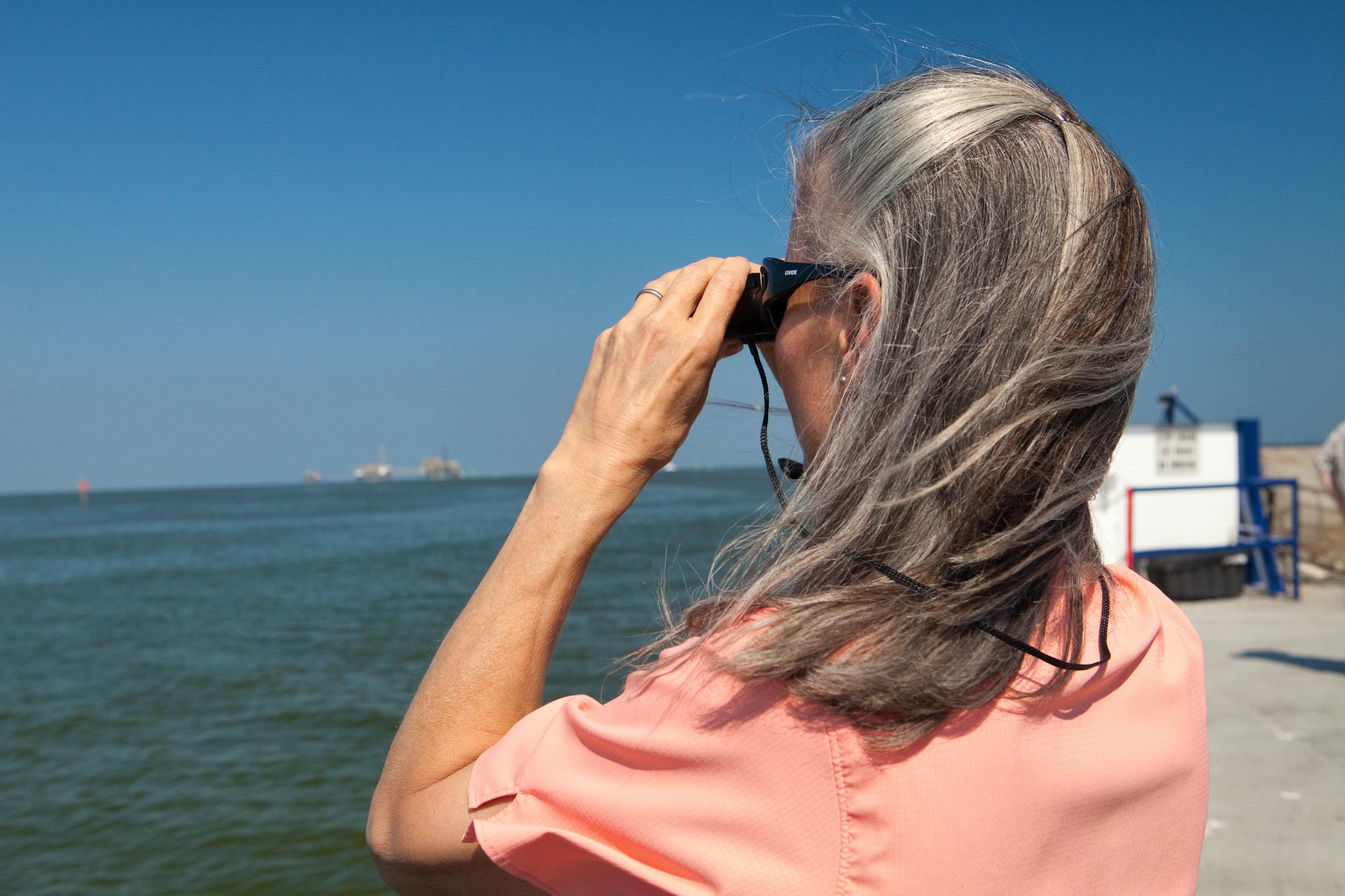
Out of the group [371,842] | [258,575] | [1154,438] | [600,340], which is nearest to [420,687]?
[371,842]

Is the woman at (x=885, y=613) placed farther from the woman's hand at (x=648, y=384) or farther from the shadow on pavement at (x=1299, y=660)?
the shadow on pavement at (x=1299, y=660)

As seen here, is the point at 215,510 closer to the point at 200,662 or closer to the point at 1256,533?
the point at 200,662

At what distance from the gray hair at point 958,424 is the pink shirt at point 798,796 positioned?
0.11 feet

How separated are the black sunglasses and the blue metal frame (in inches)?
355

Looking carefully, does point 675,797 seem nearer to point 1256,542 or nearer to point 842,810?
point 842,810

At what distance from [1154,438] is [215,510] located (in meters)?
98.0

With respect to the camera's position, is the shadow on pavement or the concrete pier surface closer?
the concrete pier surface

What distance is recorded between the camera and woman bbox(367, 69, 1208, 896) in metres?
0.82

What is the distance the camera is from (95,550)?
44.5 m

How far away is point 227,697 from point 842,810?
46.3ft

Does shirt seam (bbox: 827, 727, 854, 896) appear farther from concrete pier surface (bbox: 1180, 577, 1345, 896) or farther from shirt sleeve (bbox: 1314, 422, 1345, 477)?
shirt sleeve (bbox: 1314, 422, 1345, 477)

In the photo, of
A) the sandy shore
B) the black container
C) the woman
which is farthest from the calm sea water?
the sandy shore

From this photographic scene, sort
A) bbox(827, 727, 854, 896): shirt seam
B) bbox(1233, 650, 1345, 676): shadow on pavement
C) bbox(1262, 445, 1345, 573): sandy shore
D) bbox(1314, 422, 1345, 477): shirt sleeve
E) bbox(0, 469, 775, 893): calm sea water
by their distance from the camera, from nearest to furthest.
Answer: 1. bbox(827, 727, 854, 896): shirt seam
2. bbox(1314, 422, 1345, 477): shirt sleeve
3. bbox(1233, 650, 1345, 676): shadow on pavement
4. bbox(0, 469, 775, 893): calm sea water
5. bbox(1262, 445, 1345, 573): sandy shore

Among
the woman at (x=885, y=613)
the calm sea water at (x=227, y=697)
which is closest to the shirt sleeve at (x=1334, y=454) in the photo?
the calm sea water at (x=227, y=697)
